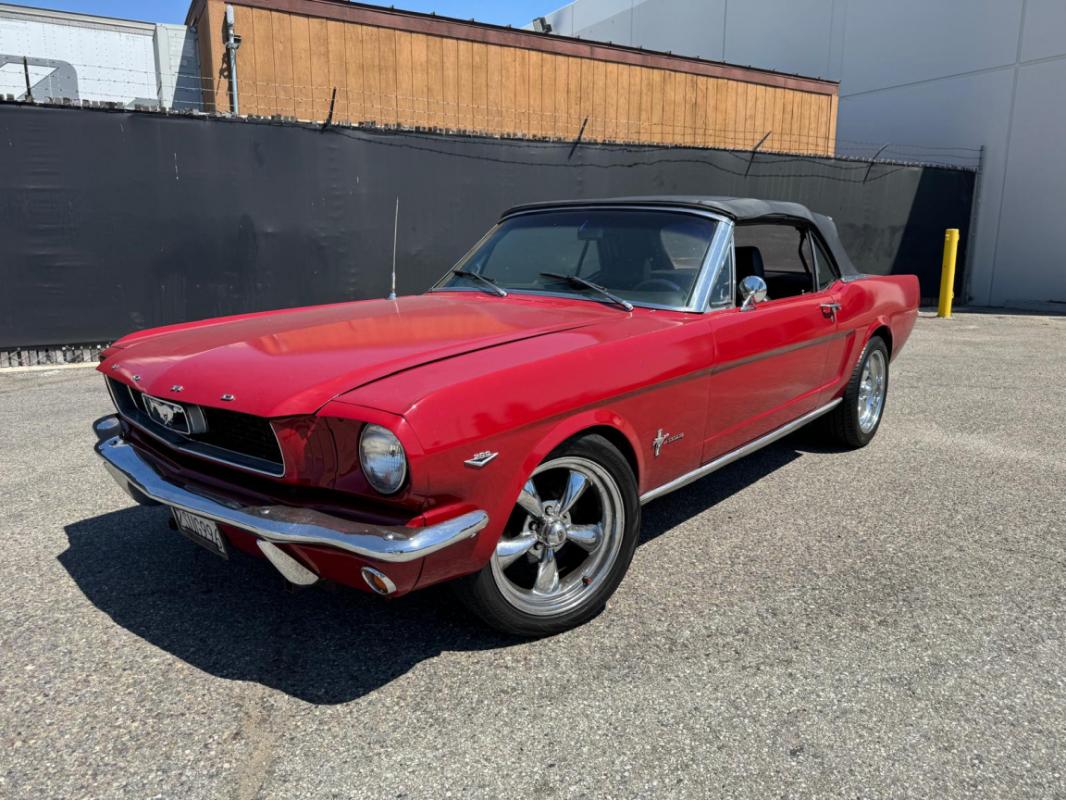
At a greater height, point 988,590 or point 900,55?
point 900,55

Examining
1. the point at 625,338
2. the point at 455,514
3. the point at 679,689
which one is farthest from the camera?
the point at 625,338

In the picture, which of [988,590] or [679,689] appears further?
[988,590]

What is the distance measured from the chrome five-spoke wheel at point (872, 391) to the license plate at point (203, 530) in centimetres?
391

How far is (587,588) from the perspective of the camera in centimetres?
277

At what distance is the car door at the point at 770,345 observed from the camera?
11.0ft

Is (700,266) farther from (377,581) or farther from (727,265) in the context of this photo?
(377,581)

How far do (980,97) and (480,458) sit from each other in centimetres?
1626

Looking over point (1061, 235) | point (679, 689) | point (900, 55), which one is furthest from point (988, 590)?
point (900, 55)

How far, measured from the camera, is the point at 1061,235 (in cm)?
1376

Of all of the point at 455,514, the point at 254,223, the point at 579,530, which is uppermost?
the point at 254,223

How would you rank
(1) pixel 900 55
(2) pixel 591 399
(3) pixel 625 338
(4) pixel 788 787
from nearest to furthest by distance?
1. (4) pixel 788 787
2. (2) pixel 591 399
3. (3) pixel 625 338
4. (1) pixel 900 55

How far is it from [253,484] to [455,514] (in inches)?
27.3

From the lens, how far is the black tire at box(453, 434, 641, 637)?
245 cm

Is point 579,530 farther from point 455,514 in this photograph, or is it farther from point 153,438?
point 153,438
